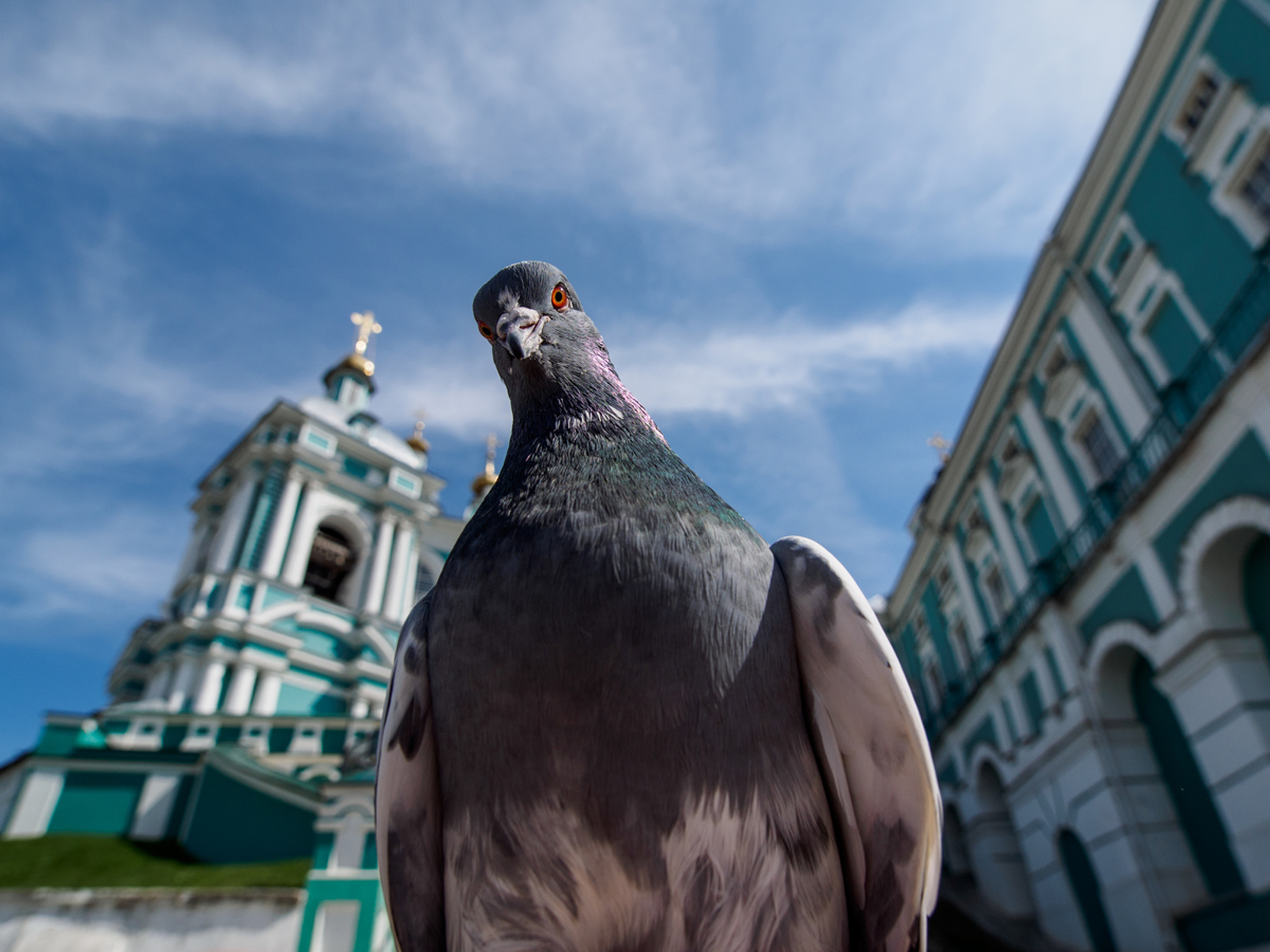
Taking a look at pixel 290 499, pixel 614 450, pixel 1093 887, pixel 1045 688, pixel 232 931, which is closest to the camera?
pixel 614 450

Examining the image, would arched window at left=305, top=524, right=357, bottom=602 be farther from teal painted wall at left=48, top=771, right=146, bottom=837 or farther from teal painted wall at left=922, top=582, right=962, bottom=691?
teal painted wall at left=922, top=582, right=962, bottom=691

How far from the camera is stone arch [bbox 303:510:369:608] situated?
2427cm

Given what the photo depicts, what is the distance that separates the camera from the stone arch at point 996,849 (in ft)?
47.4

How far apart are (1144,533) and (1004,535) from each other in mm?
4940

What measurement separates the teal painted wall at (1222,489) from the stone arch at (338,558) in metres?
21.3

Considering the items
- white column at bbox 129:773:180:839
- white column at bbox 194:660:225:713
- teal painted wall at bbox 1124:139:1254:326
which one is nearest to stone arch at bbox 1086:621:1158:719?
teal painted wall at bbox 1124:139:1254:326

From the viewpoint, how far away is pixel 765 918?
154 cm

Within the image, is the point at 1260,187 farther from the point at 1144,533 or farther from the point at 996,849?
the point at 996,849

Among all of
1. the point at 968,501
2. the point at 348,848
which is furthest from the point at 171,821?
the point at 968,501

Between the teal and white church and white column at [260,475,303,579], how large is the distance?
5 centimetres

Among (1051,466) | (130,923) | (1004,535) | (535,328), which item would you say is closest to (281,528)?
(130,923)

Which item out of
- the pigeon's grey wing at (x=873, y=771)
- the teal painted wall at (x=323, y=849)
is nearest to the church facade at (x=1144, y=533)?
the pigeon's grey wing at (x=873, y=771)

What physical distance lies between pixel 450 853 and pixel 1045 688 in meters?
13.8

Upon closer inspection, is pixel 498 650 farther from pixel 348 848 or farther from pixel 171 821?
pixel 171 821
